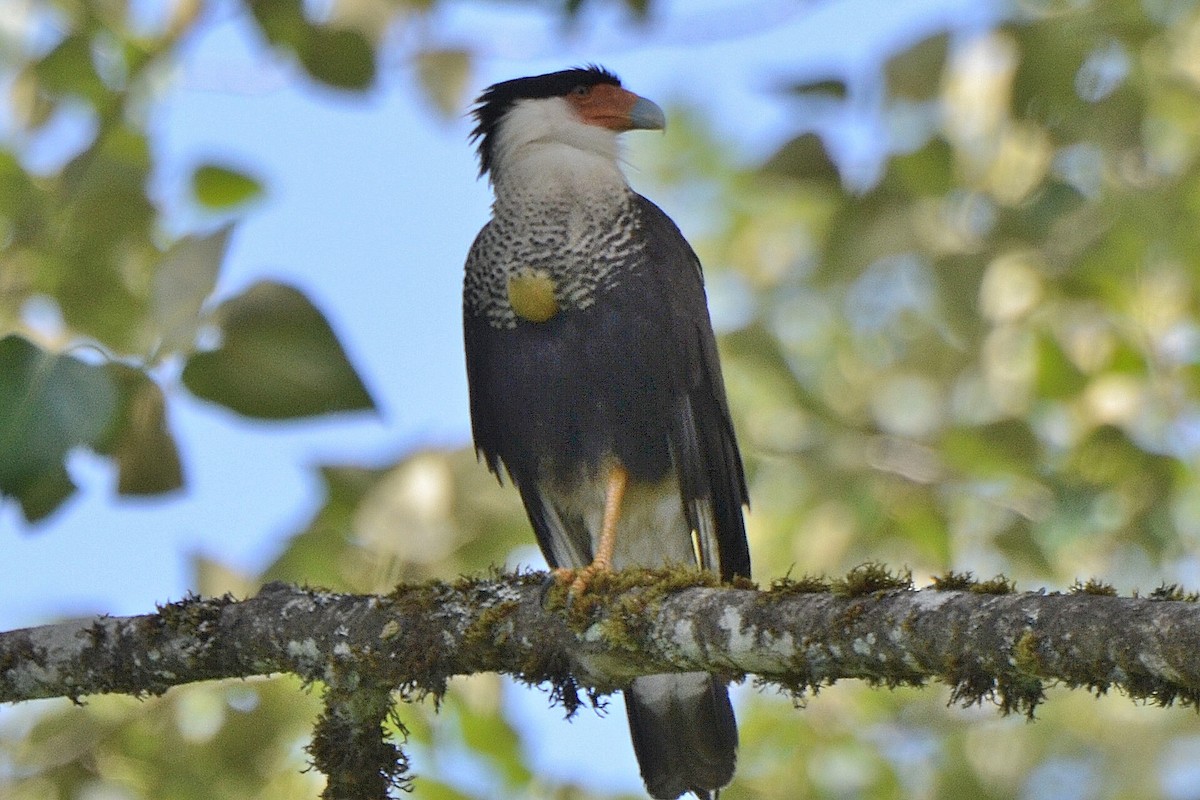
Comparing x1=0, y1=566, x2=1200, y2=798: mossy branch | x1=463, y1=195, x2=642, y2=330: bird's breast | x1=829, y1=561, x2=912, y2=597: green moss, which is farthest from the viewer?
x1=463, y1=195, x2=642, y2=330: bird's breast

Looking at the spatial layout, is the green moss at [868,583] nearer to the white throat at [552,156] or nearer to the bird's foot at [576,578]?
the bird's foot at [576,578]

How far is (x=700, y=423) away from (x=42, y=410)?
1819 mm

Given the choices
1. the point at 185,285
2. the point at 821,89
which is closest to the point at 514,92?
the point at 821,89

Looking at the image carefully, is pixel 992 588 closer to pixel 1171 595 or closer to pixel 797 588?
pixel 1171 595

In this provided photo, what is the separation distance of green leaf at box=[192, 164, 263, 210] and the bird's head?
0.76 m

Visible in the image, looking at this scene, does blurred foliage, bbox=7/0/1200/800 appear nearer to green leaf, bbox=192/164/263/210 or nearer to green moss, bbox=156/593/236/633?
green leaf, bbox=192/164/263/210

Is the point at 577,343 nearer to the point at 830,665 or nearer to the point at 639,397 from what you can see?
the point at 639,397

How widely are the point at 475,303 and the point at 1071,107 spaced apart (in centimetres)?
180

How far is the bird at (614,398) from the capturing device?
3.73 metres

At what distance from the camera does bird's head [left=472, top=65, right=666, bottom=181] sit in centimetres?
432

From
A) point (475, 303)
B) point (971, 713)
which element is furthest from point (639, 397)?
point (971, 713)

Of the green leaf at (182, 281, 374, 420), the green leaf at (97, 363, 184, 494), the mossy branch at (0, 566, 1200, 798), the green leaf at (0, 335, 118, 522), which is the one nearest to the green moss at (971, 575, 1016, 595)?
the mossy branch at (0, 566, 1200, 798)

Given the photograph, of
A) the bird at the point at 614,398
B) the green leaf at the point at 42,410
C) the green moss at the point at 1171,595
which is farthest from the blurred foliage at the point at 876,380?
the green moss at the point at 1171,595

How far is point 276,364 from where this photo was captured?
2.84 metres
